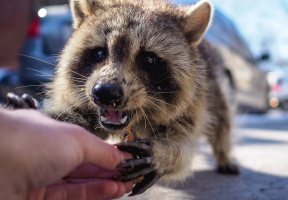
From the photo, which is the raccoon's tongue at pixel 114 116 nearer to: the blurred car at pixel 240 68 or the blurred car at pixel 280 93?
the blurred car at pixel 240 68

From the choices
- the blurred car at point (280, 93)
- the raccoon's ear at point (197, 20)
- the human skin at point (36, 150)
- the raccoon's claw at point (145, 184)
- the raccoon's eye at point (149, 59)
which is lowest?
the blurred car at point (280, 93)

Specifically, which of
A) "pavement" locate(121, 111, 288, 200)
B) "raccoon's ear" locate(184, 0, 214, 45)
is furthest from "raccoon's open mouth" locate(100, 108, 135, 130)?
"raccoon's ear" locate(184, 0, 214, 45)

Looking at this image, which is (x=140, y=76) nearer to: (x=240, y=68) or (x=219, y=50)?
(x=219, y=50)

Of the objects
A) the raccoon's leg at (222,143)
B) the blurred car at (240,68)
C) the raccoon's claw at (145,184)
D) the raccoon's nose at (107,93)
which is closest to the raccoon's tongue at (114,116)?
the raccoon's nose at (107,93)

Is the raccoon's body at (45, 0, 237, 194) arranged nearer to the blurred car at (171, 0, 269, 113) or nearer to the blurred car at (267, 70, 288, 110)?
the blurred car at (171, 0, 269, 113)

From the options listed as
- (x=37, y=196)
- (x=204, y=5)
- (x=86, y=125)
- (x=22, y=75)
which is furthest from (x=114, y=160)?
(x=22, y=75)

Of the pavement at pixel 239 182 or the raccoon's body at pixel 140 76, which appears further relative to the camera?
the pavement at pixel 239 182

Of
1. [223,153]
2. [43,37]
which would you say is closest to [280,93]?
[43,37]
